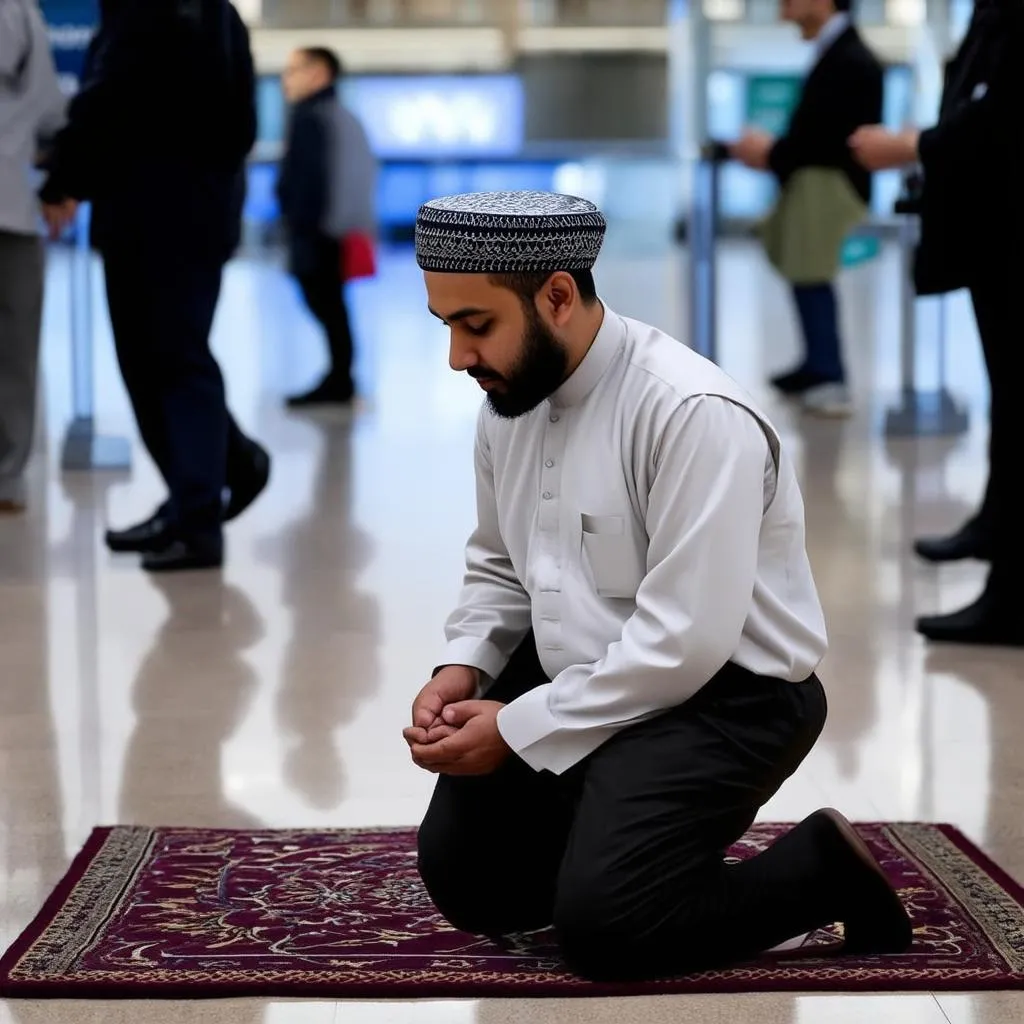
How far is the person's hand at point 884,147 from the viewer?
13.2 feet

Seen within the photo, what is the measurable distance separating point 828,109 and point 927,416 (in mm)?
1170

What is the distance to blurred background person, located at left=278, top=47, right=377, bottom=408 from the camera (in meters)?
7.80

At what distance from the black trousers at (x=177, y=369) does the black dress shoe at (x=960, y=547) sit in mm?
1727

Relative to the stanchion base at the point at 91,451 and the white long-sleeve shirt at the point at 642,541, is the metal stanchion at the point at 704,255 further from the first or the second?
the white long-sleeve shirt at the point at 642,541

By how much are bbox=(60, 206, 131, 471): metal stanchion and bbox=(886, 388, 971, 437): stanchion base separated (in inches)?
106

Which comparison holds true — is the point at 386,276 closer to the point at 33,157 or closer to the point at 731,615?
the point at 33,157

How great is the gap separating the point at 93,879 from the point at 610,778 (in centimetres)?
76

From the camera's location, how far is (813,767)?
9.78ft

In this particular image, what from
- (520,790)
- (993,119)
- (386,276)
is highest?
(993,119)

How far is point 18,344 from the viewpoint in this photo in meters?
5.21

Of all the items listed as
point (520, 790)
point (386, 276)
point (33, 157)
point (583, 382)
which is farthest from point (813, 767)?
point (386, 276)

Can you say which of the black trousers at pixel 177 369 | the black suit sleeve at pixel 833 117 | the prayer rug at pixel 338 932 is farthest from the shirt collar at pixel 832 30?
the prayer rug at pixel 338 932

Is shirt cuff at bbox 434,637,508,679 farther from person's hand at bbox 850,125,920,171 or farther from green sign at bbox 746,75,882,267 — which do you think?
green sign at bbox 746,75,882,267

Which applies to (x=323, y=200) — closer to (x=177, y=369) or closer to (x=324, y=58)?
(x=324, y=58)
